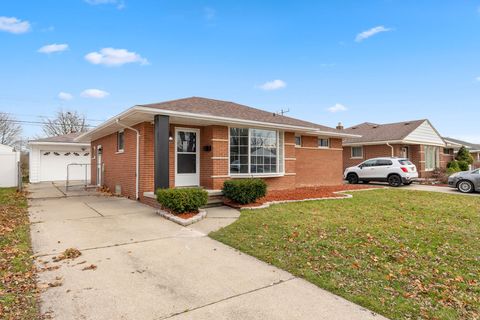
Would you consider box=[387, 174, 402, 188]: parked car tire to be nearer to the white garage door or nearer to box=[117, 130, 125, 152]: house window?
box=[117, 130, 125, 152]: house window

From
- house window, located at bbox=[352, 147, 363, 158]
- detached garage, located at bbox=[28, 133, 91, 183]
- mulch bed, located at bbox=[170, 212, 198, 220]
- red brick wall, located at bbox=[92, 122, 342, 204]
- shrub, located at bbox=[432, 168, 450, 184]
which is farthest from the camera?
Answer: house window, located at bbox=[352, 147, 363, 158]

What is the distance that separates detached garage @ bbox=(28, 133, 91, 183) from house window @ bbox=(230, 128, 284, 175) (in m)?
13.6

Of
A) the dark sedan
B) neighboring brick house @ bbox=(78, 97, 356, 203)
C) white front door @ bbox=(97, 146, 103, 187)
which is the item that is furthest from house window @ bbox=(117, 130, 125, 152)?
the dark sedan

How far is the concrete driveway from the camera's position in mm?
2900

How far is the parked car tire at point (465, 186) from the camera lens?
542 inches

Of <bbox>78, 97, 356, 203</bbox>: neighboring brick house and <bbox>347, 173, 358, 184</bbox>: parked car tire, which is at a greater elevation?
<bbox>78, 97, 356, 203</bbox>: neighboring brick house

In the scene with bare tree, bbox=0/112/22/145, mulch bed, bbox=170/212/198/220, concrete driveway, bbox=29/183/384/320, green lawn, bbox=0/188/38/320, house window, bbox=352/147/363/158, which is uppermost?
bare tree, bbox=0/112/22/145

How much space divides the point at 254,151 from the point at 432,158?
63.7 ft

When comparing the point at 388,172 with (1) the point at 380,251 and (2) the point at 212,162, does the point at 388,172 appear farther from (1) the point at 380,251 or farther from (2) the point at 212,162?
(1) the point at 380,251

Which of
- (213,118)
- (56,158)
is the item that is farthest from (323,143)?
(56,158)

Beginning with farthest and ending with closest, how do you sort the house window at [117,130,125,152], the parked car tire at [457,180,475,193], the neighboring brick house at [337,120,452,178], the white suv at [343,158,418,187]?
the neighboring brick house at [337,120,452,178] → the white suv at [343,158,418,187] → the parked car tire at [457,180,475,193] → the house window at [117,130,125,152]

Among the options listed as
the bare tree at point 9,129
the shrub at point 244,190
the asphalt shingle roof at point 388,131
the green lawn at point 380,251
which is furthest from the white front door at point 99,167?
the bare tree at point 9,129

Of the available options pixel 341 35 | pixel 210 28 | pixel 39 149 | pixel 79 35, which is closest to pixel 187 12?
pixel 210 28

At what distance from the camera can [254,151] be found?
11070 millimetres
